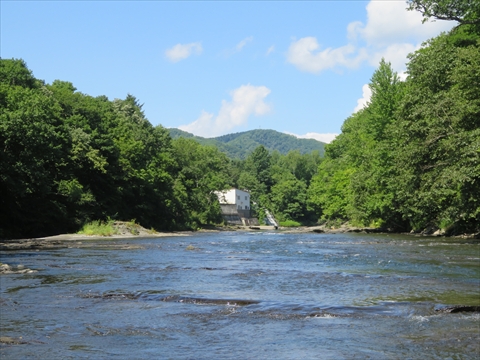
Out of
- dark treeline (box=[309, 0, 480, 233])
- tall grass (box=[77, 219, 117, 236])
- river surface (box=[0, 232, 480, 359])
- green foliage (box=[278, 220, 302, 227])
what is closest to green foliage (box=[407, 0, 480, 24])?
dark treeline (box=[309, 0, 480, 233])

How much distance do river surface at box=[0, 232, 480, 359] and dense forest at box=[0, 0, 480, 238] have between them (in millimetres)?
16624

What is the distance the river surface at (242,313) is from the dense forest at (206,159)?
16.6 meters

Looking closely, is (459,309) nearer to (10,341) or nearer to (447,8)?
(10,341)

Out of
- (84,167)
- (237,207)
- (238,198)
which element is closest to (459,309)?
(84,167)

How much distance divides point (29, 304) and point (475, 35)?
40.7 meters

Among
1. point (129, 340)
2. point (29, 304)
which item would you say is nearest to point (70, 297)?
point (29, 304)

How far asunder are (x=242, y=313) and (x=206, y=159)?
87490mm

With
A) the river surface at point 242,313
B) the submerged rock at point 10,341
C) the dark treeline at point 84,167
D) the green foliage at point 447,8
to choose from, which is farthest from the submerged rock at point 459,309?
the dark treeline at point 84,167

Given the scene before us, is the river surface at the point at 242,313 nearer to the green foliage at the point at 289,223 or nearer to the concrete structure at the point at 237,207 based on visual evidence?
the concrete structure at the point at 237,207

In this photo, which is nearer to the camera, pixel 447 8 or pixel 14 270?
pixel 14 270

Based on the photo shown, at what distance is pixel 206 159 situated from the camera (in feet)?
325

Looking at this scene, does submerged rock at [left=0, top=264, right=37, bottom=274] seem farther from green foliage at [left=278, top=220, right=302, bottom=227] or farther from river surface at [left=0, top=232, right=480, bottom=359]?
green foliage at [left=278, top=220, right=302, bottom=227]

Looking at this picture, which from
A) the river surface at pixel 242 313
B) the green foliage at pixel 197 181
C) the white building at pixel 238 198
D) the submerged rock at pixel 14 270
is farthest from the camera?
the white building at pixel 238 198

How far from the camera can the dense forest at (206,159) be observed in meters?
35.6
